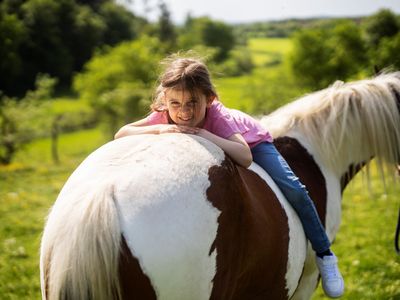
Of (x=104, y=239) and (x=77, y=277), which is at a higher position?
(x=104, y=239)

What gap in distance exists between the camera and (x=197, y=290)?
1593 millimetres

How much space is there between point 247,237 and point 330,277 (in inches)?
38.5

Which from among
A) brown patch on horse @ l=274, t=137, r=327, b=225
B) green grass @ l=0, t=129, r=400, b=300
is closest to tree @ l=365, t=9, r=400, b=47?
green grass @ l=0, t=129, r=400, b=300

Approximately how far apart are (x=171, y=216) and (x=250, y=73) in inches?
1880

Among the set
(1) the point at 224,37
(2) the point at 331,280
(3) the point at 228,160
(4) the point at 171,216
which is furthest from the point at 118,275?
(1) the point at 224,37

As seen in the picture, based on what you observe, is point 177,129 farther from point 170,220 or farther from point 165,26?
point 165,26

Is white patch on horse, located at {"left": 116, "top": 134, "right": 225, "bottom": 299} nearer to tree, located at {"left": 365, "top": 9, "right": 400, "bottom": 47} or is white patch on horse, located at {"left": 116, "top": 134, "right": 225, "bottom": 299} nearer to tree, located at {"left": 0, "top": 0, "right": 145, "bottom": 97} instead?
tree, located at {"left": 365, "top": 9, "right": 400, "bottom": 47}

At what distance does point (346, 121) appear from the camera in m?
3.34

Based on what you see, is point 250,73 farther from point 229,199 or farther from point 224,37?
point 229,199

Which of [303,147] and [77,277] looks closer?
[77,277]

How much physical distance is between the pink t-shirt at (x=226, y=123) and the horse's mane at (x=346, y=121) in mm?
788

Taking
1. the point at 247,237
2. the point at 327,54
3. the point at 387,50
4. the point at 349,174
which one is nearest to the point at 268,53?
the point at 327,54

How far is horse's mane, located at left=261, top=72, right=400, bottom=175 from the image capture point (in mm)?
3307

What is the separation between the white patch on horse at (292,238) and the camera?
2305 mm
